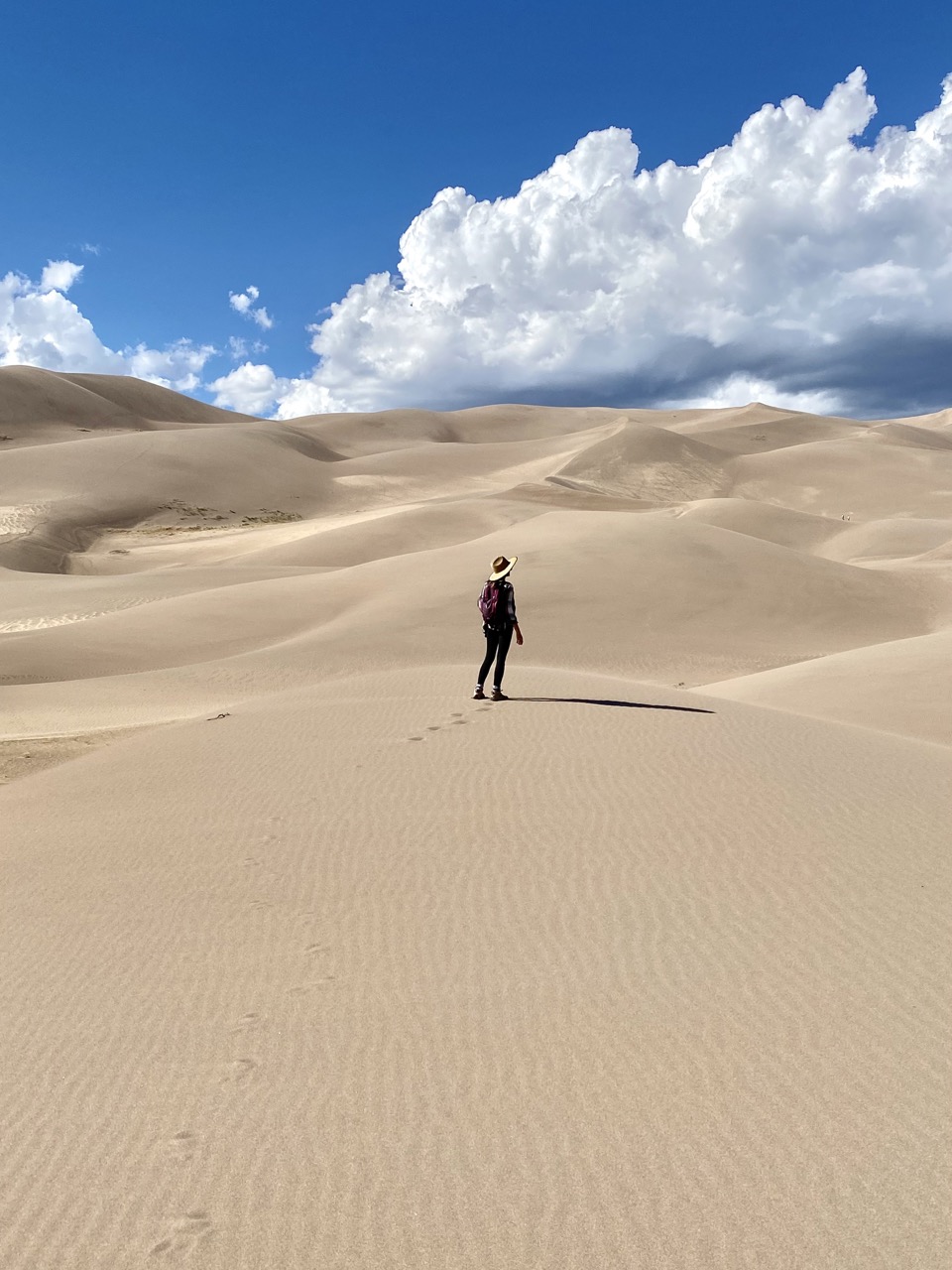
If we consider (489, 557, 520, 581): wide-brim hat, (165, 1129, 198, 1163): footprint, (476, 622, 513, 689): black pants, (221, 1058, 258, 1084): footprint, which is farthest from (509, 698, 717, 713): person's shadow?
(165, 1129, 198, 1163): footprint

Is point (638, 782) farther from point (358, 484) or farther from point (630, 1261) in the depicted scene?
point (358, 484)

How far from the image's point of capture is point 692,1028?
3.82 m

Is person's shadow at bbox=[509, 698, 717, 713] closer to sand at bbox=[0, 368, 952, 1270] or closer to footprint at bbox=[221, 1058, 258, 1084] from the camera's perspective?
sand at bbox=[0, 368, 952, 1270]

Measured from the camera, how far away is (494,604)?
10680 millimetres

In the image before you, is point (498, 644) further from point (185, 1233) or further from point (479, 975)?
point (185, 1233)

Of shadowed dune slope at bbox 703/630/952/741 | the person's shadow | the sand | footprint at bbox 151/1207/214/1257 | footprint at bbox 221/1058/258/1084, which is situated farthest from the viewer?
shadowed dune slope at bbox 703/630/952/741

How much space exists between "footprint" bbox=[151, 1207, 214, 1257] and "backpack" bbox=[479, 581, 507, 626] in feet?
26.2

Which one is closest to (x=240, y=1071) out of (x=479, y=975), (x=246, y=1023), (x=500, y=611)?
(x=246, y=1023)

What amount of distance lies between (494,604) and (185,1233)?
8177 mm

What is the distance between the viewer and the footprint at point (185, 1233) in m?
2.74

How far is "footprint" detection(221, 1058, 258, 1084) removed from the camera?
3609 millimetres

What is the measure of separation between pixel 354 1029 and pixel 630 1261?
156 cm

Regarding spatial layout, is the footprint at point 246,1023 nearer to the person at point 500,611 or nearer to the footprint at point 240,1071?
the footprint at point 240,1071

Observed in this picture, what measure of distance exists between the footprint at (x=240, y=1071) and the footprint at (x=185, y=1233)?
0.71 metres
